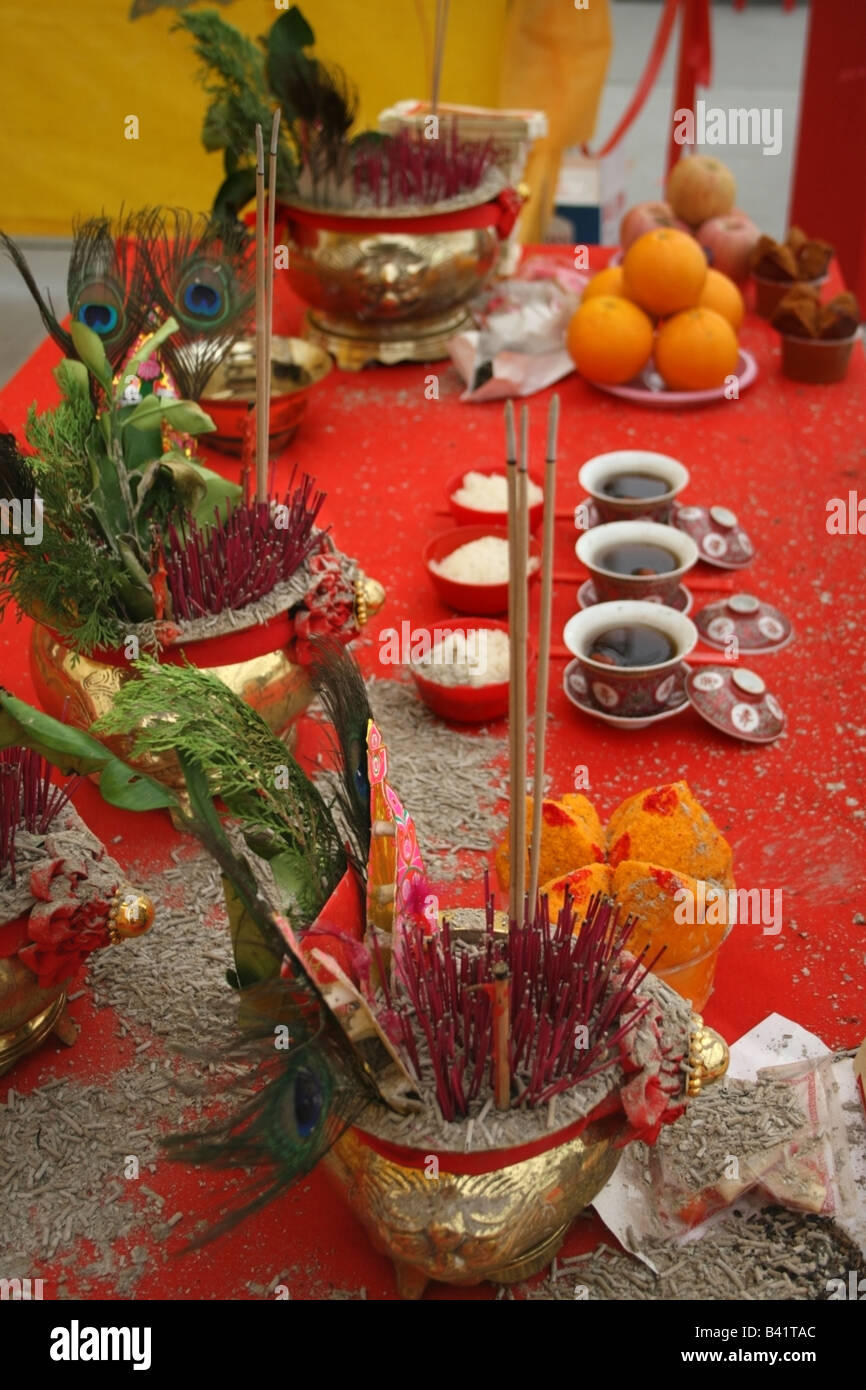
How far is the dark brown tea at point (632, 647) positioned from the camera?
153 cm

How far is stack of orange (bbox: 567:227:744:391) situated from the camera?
216 cm

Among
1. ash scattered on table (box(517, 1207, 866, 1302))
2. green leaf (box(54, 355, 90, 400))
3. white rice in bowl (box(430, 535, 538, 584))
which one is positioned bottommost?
ash scattered on table (box(517, 1207, 866, 1302))

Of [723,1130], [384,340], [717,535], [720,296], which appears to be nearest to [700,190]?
[720,296]

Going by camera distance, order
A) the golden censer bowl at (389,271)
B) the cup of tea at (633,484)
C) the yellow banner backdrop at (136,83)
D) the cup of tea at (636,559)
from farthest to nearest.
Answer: the yellow banner backdrop at (136,83)
the golden censer bowl at (389,271)
the cup of tea at (633,484)
the cup of tea at (636,559)

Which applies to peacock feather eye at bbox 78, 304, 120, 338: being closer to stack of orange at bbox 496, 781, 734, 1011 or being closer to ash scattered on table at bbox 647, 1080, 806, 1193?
stack of orange at bbox 496, 781, 734, 1011

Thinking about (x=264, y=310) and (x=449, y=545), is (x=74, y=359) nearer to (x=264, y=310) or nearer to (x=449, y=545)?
(x=264, y=310)

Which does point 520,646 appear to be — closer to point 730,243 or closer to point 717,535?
point 717,535

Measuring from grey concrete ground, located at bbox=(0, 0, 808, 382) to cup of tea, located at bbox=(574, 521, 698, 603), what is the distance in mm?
1978

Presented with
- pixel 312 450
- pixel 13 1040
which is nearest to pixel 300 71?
pixel 312 450

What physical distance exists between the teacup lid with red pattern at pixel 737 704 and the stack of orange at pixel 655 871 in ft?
1.10

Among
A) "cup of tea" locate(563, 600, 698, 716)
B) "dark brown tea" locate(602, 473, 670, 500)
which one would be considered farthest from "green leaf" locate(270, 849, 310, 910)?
"dark brown tea" locate(602, 473, 670, 500)

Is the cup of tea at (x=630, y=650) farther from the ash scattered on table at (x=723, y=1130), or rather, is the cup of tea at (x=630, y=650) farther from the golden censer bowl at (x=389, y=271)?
the golden censer bowl at (x=389, y=271)

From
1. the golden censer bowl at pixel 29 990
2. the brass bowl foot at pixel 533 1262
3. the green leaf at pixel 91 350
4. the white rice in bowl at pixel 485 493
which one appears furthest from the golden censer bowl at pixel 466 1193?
the white rice in bowl at pixel 485 493

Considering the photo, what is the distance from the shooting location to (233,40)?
2.13 metres
